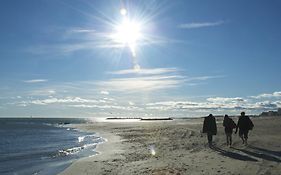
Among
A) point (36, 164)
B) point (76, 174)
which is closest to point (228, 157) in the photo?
point (76, 174)

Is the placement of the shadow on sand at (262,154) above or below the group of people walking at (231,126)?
below

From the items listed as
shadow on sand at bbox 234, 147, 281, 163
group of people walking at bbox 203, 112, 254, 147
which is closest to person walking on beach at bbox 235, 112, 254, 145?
group of people walking at bbox 203, 112, 254, 147

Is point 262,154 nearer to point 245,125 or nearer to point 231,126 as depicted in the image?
point 245,125

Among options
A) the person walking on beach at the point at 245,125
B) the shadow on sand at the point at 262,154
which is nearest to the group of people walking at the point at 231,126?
the person walking on beach at the point at 245,125

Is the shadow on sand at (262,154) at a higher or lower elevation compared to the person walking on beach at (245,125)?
lower

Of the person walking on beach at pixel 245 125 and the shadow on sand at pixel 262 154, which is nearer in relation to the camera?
the shadow on sand at pixel 262 154

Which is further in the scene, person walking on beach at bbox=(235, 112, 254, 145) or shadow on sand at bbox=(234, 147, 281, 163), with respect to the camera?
person walking on beach at bbox=(235, 112, 254, 145)

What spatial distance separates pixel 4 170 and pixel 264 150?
14274 mm

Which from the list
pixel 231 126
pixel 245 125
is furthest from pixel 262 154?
pixel 231 126

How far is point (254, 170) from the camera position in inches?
511

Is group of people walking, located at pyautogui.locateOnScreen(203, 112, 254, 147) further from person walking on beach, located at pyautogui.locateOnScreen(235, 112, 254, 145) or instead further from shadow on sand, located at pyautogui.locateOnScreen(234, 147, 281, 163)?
shadow on sand, located at pyautogui.locateOnScreen(234, 147, 281, 163)

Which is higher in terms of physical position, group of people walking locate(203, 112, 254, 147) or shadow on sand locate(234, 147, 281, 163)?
group of people walking locate(203, 112, 254, 147)

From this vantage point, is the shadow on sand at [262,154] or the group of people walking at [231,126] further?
the group of people walking at [231,126]

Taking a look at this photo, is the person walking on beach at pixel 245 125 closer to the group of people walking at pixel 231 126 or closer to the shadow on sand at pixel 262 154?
the group of people walking at pixel 231 126
